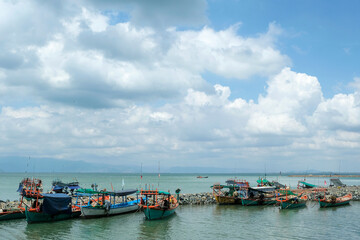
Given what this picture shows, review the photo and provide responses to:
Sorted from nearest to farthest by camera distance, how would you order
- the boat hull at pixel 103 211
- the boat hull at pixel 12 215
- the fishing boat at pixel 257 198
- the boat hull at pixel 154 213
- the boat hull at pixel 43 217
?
the boat hull at pixel 43 217, the boat hull at pixel 12 215, the boat hull at pixel 154 213, the boat hull at pixel 103 211, the fishing boat at pixel 257 198

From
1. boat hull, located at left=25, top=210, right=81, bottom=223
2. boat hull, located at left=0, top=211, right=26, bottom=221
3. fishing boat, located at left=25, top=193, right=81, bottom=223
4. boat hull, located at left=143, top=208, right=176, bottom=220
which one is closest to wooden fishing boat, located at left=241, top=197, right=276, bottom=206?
boat hull, located at left=143, top=208, right=176, bottom=220

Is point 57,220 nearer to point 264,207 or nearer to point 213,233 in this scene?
point 213,233

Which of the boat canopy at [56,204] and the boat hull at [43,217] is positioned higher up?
the boat canopy at [56,204]

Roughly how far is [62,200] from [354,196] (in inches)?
1935

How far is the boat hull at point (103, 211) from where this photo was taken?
108ft

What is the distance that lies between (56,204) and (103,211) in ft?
16.6

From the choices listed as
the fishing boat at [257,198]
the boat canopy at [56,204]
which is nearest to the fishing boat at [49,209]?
the boat canopy at [56,204]

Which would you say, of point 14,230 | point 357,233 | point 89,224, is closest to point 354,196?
point 357,233

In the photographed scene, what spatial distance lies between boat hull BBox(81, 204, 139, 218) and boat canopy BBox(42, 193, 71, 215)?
166cm

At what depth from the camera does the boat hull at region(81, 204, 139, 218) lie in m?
33.0

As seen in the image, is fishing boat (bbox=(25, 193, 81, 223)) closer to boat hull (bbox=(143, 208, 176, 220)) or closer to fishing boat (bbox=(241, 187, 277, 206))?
boat hull (bbox=(143, 208, 176, 220))

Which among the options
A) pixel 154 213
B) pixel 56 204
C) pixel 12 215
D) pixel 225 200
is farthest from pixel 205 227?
pixel 12 215

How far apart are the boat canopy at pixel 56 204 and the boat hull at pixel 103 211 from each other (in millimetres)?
1661

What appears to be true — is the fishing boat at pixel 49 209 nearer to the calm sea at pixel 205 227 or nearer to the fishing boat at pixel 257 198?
the calm sea at pixel 205 227
